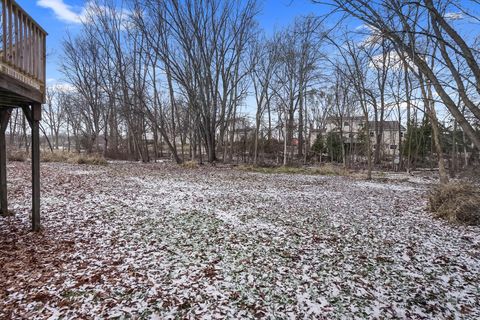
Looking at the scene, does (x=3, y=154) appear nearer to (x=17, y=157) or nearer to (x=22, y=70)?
(x=22, y=70)

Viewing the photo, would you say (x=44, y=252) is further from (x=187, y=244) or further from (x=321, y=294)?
(x=321, y=294)

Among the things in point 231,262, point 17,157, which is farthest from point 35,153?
point 17,157

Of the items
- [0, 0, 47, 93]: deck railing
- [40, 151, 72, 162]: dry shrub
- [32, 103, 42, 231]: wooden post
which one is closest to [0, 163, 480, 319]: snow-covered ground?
[32, 103, 42, 231]: wooden post

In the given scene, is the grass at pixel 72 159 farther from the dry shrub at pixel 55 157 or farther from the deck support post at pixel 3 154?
the deck support post at pixel 3 154

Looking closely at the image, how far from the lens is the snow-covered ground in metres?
2.31

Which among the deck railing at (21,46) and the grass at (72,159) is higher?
the deck railing at (21,46)

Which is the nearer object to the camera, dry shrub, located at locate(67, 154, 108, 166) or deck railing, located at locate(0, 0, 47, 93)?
deck railing, located at locate(0, 0, 47, 93)

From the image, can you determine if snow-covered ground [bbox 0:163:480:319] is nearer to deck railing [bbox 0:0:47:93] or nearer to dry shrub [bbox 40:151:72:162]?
deck railing [bbox 0:0:47:93]

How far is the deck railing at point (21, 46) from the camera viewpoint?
283 centimetres

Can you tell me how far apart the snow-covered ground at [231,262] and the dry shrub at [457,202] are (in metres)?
0.28

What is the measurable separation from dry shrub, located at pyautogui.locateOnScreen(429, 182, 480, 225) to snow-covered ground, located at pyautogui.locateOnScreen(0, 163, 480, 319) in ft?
0.93

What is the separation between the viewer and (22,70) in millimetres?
3150

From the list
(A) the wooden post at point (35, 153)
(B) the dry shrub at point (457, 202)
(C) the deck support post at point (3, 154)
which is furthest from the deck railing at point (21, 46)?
(B) the dry shrub at point (457, 202)

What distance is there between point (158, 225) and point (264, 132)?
1620 centimetres
